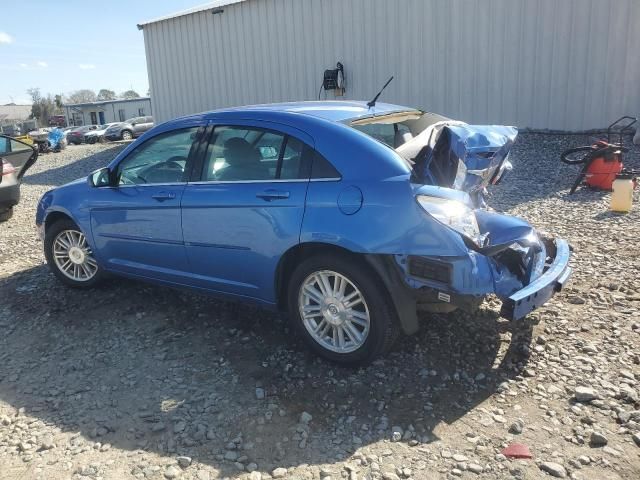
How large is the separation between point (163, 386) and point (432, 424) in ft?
5.55

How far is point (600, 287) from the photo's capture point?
4637mm

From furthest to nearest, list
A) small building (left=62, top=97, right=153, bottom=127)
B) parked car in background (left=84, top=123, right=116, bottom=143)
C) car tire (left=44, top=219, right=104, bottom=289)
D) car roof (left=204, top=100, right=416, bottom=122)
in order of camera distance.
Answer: small building (left=62, top=97, right=153, bottom=127) < parked car in background (left=84, top=123, right=116, bottom=143) < car tire (left=44, top=219, right=104, bottom=289) < car roof (left=204, top=100, right=416, bottom=122)

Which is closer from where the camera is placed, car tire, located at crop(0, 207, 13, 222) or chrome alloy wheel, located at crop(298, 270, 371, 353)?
chrome alloy wheel, located at crop(298, 270, 371, 353)

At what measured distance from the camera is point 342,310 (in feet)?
11.4

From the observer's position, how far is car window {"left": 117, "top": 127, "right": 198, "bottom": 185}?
14.0 feet

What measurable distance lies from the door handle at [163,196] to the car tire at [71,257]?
1128mm

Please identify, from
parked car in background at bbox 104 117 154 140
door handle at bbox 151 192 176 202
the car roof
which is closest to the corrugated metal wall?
the car roof

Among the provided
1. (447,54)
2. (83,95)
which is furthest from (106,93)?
(447,54)

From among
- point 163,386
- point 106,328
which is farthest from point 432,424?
point 106,328

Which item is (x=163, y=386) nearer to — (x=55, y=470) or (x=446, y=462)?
(x=55, y=470)

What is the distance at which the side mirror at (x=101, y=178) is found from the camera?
4711 millimetres

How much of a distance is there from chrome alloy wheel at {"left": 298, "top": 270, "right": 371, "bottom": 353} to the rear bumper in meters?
0.83

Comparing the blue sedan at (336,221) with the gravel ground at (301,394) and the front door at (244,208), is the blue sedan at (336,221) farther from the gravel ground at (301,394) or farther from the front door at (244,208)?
the gravel ground at (301,394)

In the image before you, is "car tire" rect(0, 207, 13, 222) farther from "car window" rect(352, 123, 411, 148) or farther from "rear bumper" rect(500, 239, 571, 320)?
"rear bumper" rect(500, 239, 571, 320)
